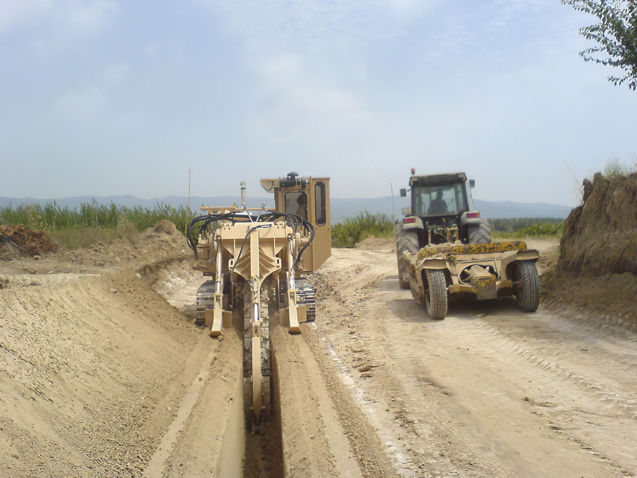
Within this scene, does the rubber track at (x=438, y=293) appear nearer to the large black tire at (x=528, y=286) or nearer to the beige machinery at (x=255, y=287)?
the large black tire at (x=528, y=286)

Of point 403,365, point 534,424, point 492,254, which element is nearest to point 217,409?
point 403,365

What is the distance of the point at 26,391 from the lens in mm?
3654

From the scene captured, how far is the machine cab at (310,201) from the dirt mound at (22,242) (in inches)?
222

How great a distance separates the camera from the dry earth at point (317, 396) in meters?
3.35

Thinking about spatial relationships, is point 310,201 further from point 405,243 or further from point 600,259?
point 600,259

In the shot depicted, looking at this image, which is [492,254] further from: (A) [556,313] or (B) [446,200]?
(B) [446,200]

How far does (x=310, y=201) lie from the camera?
1040 cm

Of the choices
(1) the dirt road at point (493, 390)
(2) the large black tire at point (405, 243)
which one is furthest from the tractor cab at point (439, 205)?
(1) the dirt road at point (493, 390)

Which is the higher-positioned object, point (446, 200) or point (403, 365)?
point (446, 200)

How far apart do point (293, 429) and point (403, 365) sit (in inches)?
72.0

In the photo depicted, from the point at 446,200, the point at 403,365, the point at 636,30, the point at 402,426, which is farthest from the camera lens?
the point at 446,200

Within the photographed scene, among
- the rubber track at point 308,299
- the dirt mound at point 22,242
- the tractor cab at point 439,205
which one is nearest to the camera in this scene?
the rubber track at point 308,299

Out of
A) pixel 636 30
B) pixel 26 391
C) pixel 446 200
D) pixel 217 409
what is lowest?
pixel 217 409

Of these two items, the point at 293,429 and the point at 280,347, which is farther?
the point at 280,347
